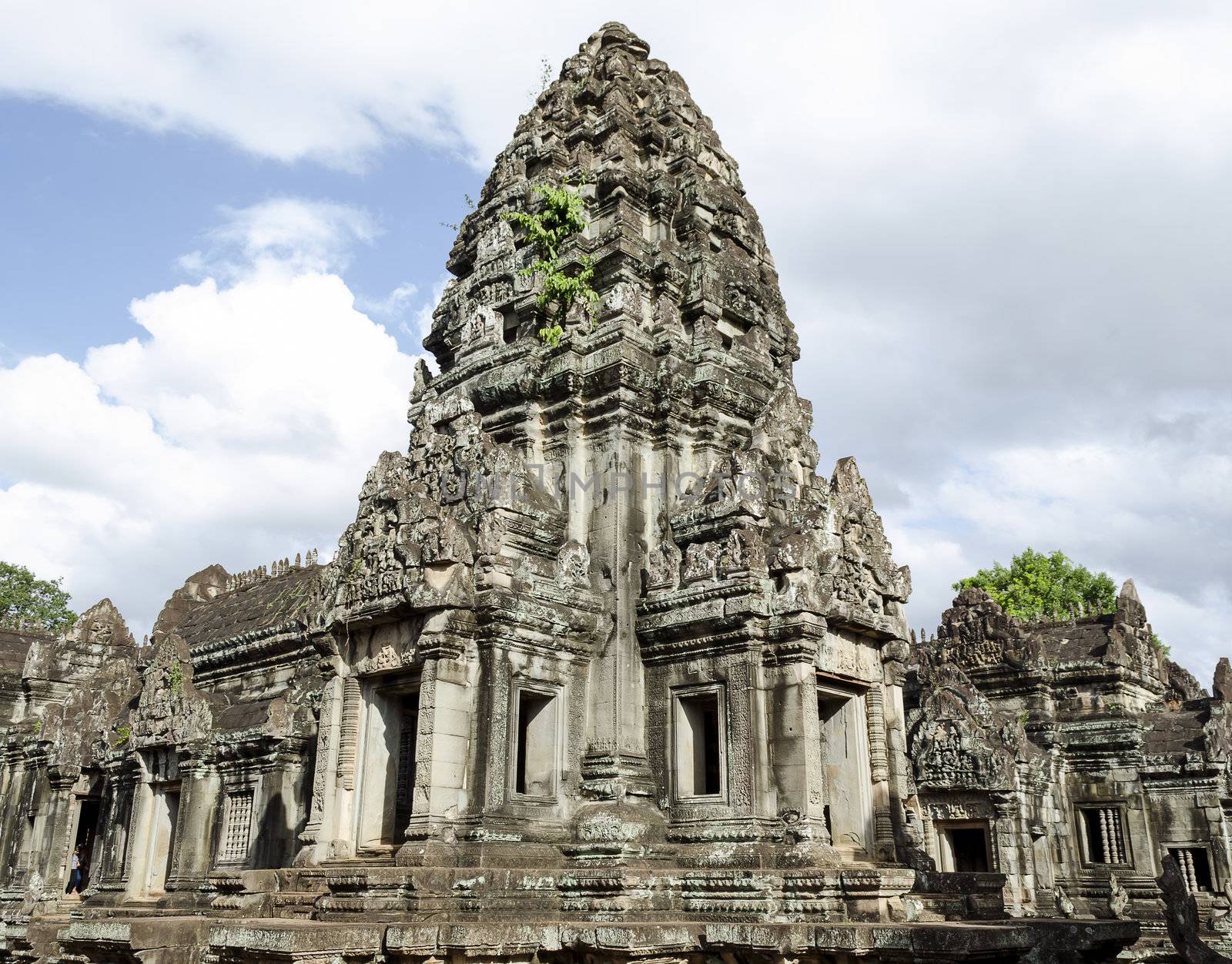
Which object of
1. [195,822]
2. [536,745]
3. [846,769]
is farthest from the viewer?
[195,822]

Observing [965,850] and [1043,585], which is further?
[1043,585]

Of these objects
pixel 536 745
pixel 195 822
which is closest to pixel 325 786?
pixel 536 745

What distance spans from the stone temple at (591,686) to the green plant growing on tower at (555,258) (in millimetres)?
215

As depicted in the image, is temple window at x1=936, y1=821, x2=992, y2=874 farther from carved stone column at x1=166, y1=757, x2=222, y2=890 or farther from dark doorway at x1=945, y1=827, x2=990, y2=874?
carved stone column at x1=166, y1=757, x2=222, y2=890

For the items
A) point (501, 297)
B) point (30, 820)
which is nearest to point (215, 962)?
point (501, 297)

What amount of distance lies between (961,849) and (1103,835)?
3616 mm

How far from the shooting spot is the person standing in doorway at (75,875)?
75.3ft

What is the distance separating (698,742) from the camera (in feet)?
44.1

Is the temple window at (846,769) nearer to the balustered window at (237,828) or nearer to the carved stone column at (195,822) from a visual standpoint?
the balustered window at (237,828)

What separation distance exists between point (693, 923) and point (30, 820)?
1836cm

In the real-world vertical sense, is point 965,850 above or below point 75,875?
above

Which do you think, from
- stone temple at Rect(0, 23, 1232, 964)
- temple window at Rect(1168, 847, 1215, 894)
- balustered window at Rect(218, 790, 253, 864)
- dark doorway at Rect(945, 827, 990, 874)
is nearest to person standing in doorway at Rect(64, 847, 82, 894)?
stone temple at Rect(0, 23, 1232, 964)

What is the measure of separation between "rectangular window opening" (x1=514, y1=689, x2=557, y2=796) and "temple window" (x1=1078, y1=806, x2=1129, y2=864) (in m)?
16.3

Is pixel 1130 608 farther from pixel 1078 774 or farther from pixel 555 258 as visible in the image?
pixel 555 258
